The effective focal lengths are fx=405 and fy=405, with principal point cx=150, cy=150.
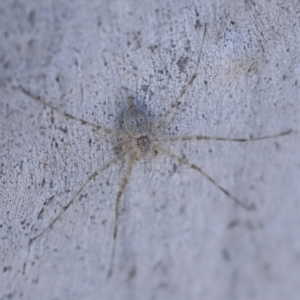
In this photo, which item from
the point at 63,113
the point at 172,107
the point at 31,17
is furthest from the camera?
the point at 172,107

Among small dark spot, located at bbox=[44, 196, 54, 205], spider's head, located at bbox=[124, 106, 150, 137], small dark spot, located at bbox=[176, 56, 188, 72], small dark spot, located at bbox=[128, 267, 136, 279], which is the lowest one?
small dark spot, located at bbox=[128, 267, 136, 279]

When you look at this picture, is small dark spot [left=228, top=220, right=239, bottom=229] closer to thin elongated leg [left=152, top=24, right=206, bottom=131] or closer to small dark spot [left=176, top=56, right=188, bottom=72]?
thin elongated leg [left=152, top=24, right=206, bottom=131]

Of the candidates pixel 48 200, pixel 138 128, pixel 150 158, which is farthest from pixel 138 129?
pixel 48 200

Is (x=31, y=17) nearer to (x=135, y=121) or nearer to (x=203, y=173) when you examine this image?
(x=135, y=121)

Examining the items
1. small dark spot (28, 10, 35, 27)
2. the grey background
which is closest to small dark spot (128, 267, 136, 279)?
the grey background

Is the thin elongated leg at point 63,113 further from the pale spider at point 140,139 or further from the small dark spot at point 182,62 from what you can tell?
the small dark spot at point 182,62
